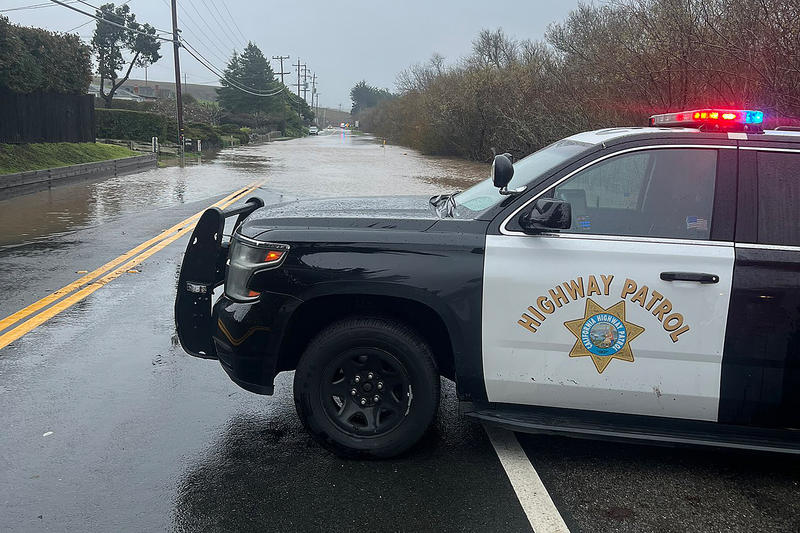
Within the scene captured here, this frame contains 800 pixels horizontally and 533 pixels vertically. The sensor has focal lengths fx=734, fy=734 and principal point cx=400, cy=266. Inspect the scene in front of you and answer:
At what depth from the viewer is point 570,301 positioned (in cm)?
377

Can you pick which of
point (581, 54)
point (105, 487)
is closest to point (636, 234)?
point (105, 487)

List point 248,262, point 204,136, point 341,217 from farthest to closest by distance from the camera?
point 204,136 < point 341,217 < point 248,262

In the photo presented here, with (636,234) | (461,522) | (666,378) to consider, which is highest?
(636,234)

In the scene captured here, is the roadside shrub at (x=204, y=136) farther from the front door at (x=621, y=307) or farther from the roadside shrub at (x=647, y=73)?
the front door at (x=621, y=307)

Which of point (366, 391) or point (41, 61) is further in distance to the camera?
point (41, 61)

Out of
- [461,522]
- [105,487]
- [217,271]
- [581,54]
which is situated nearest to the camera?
[461,522]

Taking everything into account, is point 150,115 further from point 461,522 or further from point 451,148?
point 461,522

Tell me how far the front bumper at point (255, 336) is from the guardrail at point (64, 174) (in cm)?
1427

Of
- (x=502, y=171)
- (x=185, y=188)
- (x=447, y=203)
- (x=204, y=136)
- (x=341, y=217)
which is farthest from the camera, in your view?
(x=204, y=136)

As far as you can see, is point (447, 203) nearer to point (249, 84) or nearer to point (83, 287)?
point (83, 287)

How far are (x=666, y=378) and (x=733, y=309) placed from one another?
479 millimetres

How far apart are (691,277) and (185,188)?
696 inches

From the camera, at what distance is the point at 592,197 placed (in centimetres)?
412

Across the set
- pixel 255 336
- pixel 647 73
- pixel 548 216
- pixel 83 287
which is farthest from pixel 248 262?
pixel 647 73
